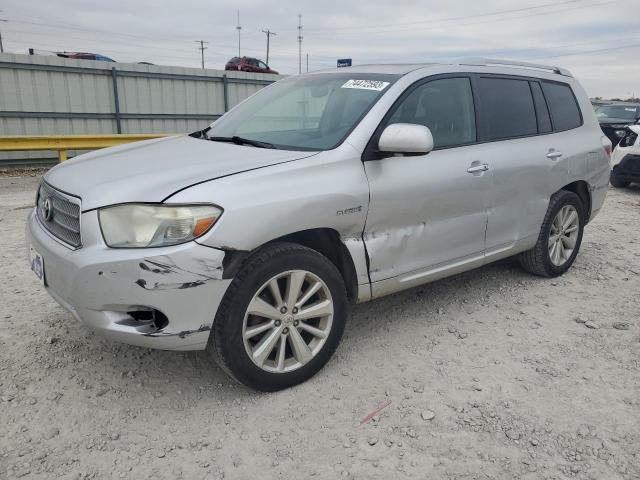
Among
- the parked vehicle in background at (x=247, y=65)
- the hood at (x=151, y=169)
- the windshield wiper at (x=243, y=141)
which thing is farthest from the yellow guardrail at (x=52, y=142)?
the parked vehicle in background at (x=247, y=65)

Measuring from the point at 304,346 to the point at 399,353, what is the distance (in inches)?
29.3

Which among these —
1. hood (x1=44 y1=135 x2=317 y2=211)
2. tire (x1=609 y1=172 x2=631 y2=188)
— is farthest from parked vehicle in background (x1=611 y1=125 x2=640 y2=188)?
hood (x1=44 y1=135 x2=317 y2=211)

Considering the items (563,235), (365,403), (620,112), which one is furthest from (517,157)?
(620,112)

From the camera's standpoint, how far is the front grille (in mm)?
2568

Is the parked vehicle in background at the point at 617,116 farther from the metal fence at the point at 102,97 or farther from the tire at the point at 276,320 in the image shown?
the tire at the point at 276,320

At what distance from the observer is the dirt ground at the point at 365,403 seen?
233cm

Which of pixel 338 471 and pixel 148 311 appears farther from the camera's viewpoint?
pixel 148 311

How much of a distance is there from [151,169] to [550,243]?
3.36 m

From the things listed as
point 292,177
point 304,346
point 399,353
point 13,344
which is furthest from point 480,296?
point 13,344

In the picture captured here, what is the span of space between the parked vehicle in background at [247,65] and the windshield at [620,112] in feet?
46.5

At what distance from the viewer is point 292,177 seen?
2699 mm

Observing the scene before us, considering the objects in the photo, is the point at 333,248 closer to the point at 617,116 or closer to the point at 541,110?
the point at 541,110

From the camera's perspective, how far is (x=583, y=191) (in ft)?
15.6

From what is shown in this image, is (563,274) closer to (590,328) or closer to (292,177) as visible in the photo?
(590,328)
